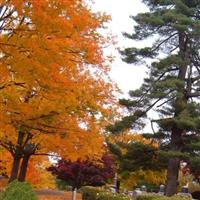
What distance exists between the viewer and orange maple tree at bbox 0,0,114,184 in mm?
10062

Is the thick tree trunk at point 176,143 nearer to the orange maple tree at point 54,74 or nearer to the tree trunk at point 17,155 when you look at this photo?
the orange maple tree at point 54,74

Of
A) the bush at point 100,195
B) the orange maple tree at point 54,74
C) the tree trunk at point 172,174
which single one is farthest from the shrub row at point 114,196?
the tree trunk at point 172,174

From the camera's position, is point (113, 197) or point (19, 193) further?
point (113, 197)

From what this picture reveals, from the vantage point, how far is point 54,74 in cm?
1075

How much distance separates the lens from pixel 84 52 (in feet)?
39.3

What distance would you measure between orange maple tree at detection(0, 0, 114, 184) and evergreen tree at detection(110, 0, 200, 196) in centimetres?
562

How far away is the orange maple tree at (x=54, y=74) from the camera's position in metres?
10.1

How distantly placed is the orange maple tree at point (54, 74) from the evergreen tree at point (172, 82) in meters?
5.62

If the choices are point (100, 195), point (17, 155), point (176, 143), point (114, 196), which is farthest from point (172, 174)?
point (114, 196)

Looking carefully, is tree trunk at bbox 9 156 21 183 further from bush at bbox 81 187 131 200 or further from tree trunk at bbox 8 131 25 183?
bush at bbox 81 187 131 200

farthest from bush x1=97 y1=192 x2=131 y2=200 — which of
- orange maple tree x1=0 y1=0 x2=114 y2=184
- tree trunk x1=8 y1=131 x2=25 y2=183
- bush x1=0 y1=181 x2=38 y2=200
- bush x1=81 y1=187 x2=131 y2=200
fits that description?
tree trunk x1=8 y1=131 x2=25 y2=183

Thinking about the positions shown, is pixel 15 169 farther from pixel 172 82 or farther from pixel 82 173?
pixel 82 173

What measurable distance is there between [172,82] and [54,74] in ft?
41.2

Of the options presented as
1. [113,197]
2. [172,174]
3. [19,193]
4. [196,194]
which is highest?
[172,174]
